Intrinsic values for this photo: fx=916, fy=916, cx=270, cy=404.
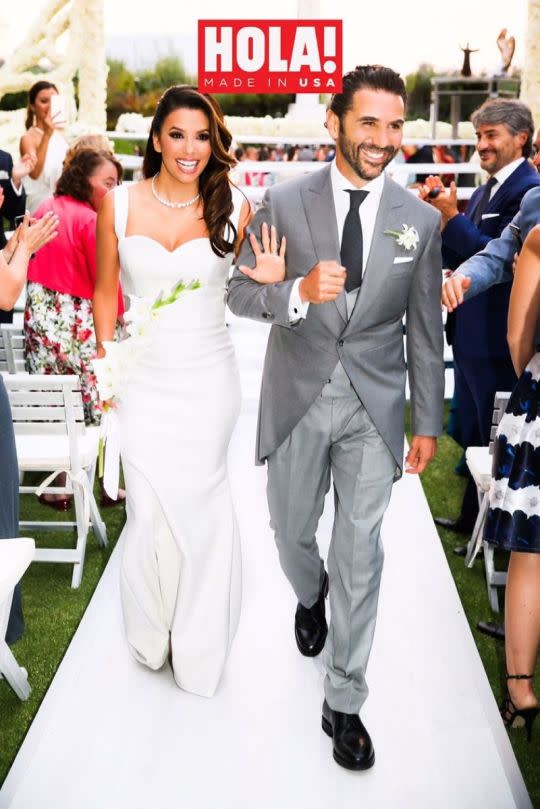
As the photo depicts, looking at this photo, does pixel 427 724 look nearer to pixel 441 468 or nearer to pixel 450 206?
pixel 450 206

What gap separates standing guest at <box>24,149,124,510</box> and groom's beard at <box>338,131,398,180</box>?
91.9 inches

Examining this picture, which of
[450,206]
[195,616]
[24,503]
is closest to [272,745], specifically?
[195,616]

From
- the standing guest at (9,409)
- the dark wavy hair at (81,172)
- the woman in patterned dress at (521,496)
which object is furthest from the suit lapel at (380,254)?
the dark wavy hair at (81,172)

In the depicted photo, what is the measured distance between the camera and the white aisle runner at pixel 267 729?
2.62 m

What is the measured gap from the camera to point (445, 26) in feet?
84.3

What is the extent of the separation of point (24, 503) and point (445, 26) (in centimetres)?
2425

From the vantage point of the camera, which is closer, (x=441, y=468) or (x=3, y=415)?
(x=3, y=415)

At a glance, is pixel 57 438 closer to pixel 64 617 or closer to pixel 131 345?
pixel 64 617

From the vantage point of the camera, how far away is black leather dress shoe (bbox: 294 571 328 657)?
3.33 meters

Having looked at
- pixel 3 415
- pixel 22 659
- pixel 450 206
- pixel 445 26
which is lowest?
pixel 22 659

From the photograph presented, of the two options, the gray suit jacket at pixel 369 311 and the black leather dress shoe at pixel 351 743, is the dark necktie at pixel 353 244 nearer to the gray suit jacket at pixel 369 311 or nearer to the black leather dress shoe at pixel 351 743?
the gray suit jacket at pixel 369 311

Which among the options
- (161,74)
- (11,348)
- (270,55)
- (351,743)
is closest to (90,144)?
(11,348)

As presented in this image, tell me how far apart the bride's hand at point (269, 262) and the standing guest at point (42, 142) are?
5412mm

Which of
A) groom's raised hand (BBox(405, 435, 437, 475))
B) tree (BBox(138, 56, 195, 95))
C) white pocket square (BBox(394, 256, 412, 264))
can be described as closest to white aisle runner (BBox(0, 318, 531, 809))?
groom's raised hand (BBox(405, 435, 437, 475))
